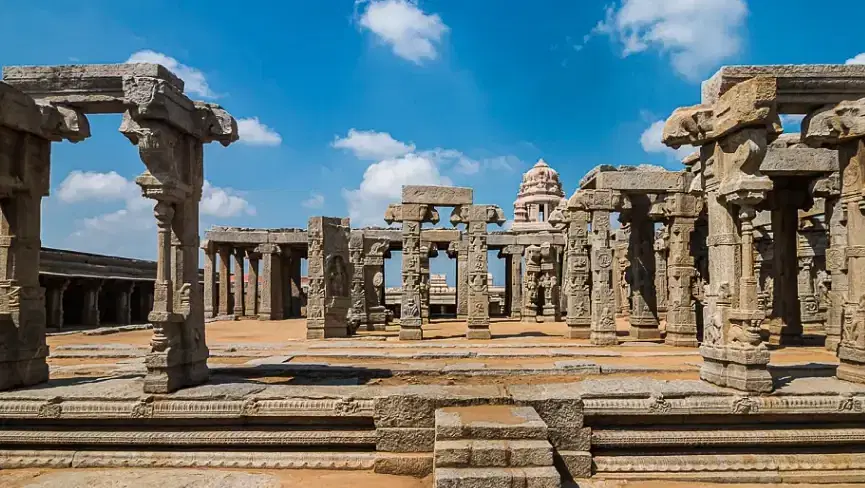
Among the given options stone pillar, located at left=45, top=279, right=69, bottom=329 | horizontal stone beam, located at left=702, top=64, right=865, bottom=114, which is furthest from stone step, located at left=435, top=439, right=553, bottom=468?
stone pillar, located at left=45, top=279, right=69, bottom=329

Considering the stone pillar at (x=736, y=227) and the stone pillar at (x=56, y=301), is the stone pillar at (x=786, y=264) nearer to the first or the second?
the stone pillar at (x=736, y=227)

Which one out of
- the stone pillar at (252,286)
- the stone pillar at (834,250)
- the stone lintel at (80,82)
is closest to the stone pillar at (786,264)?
the stone pillar at (834,250)

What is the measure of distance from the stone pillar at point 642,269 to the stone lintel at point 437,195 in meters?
5.05

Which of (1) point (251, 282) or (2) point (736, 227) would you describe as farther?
(1) point (251, 282)

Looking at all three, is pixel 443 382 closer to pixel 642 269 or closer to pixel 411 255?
pixel 411 255

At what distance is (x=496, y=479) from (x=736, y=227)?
4551mm

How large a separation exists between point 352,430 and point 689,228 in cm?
1150

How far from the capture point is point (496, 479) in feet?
14.9

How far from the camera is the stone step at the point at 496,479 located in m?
4.52

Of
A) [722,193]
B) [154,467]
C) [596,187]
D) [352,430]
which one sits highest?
[596,187]

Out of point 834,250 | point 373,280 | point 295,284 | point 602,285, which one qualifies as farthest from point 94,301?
point 834,250

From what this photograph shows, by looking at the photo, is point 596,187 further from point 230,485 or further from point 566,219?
point 230,485

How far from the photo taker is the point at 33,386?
6887 millimetres

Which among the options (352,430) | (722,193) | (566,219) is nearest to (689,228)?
(566,219)
